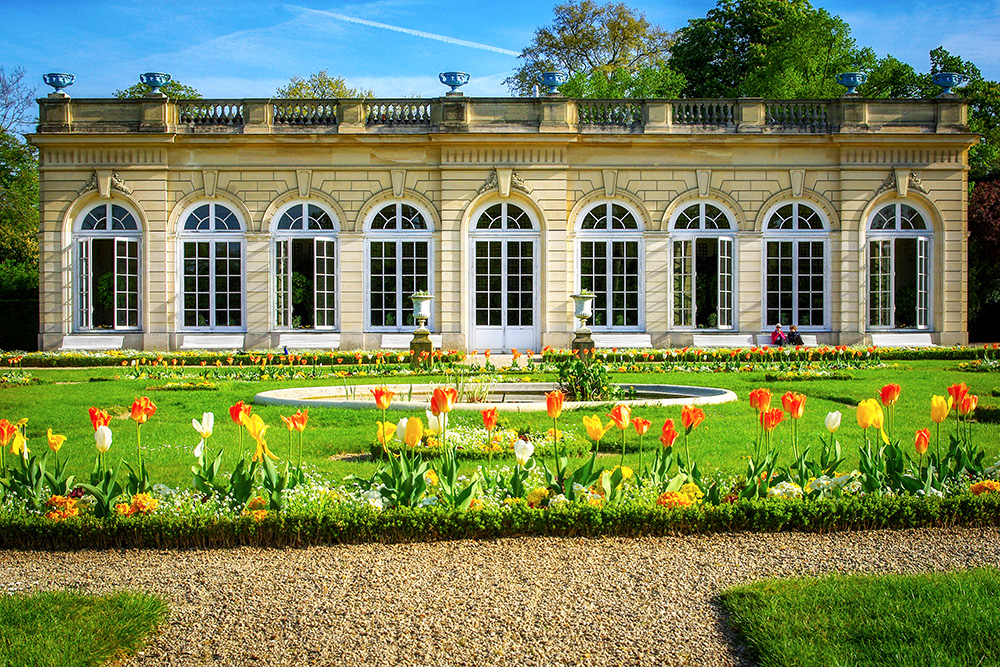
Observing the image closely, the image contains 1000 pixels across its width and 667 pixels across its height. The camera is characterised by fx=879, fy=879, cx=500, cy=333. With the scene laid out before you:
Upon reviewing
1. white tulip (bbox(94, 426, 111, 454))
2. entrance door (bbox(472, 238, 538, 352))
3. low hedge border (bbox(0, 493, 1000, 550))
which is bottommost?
low hedge border (bbox(0, 493, 1000, 550))

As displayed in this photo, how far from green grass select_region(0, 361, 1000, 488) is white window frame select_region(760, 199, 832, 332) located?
8269 millimetres

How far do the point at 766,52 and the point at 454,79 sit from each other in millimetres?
16672

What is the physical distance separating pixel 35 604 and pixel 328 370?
43.5 feet

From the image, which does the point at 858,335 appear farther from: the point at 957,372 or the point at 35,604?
the point at 35,604

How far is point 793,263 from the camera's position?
2434 centimetres

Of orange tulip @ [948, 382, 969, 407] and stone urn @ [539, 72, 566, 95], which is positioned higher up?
stone urn @ [539, 72, 566, 95]

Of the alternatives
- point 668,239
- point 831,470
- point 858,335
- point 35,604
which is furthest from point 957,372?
point 35,604

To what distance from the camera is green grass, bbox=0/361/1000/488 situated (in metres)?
8.08

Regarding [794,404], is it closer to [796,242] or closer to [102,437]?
[102,437]

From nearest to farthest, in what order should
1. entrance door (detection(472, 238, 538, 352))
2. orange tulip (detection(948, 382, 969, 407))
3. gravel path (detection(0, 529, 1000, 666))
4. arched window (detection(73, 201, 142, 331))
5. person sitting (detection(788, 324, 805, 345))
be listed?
gravel path (detection(0, 529, 1000, 666)) < orange tulip (detection(948, 382, 969, 407)) < person sitting (detection(788, 324, 805, 345)) < arched window (detection(73, 201, 142, 331)) < entrance door (detection(472, 238, 538, 352))

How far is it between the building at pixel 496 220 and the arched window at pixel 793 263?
2.3 inches

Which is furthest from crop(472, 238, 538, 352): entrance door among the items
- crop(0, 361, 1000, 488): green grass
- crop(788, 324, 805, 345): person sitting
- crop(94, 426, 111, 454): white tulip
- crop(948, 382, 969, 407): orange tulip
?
crop(94, 426, 111, 454): white tulip

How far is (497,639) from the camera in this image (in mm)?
4219

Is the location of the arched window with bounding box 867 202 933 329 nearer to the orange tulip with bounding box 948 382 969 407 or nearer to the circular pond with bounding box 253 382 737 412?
the circular pond with bounding box 253 382 737 412
